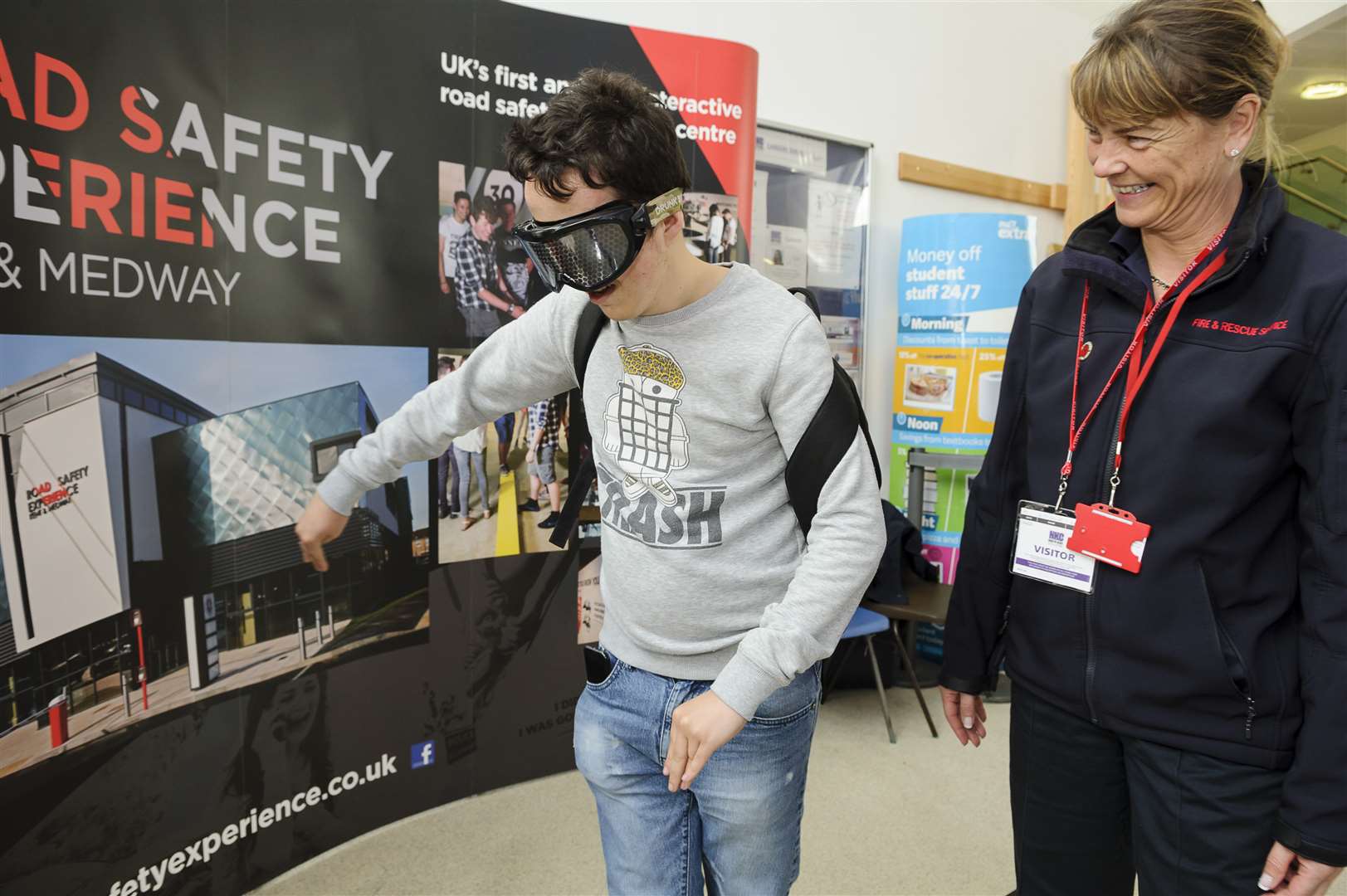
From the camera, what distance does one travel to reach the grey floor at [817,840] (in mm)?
2328

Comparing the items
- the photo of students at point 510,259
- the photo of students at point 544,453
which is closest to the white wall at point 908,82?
the photo of students at point 510,259

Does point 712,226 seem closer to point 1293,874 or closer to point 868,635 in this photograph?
point 868,635

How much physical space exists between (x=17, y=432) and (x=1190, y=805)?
2.07 m

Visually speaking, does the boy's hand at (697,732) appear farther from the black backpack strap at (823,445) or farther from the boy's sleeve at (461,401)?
the boy's sleeve at (461,401)

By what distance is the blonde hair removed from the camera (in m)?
1.02

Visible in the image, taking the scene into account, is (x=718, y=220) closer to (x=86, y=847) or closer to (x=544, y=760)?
(x=544, y=760)

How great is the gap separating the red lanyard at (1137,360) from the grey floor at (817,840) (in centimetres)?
167

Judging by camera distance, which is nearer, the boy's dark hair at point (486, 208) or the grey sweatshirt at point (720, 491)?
the grey sweatshirt at point (720, 491)

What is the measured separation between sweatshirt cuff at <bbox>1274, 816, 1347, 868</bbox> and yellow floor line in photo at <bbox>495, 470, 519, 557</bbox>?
204 centimetres

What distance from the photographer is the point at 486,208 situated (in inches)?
98.8

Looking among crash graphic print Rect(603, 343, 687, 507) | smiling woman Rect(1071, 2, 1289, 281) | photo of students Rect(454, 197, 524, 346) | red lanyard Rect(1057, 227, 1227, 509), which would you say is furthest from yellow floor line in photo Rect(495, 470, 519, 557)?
smiling woman Rect(1071, 2, 1289, 281)

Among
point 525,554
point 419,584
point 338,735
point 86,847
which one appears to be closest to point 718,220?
point 525,554

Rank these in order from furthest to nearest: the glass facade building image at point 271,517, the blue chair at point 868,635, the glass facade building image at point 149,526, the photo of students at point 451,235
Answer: the blue chair at point 868,635
the photo of students at point 451,235
the glass facade building image at point 271,517
the glass facade building image at point 149,526

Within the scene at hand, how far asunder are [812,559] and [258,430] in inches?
62.7
